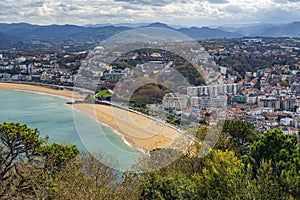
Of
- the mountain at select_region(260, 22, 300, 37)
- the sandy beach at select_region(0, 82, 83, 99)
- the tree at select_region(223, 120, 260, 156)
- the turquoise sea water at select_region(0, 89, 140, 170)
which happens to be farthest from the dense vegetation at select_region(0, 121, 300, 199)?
the mountain at select_region(260, 22, 300, 37)

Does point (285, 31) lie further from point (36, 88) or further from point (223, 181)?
point (223, 181)

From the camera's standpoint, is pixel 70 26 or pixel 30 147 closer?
pixel 30 147

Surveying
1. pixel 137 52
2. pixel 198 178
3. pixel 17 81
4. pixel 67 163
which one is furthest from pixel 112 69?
pixel 17 81

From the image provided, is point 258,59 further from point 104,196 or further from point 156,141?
point 104,196

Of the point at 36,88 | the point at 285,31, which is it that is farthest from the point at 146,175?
the point at 285,31

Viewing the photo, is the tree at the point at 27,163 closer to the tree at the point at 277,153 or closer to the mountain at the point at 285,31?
the tree at the point at 277,153

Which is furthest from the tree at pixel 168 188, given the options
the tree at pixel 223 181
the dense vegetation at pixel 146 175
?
the tree at pixel 223 181
